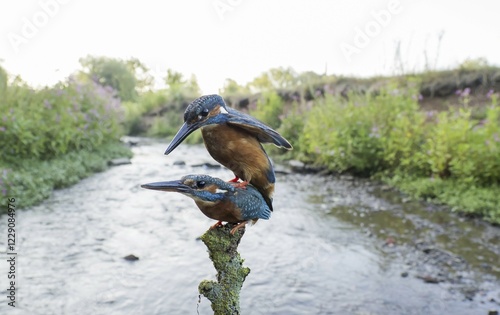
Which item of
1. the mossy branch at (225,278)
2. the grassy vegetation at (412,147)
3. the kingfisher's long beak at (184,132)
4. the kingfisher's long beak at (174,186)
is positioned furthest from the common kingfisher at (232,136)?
the grassy vegetation at (412,147)

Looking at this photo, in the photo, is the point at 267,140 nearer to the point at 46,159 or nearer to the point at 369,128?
the point at 46,159

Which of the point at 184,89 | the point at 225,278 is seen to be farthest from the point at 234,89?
the point at 225,278

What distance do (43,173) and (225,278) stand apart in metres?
7.28

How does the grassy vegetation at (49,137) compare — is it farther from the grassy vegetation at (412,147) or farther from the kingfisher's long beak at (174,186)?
the kingfisher's long beak at (174,186)

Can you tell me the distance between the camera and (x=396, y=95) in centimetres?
994

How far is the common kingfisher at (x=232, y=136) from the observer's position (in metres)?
1.15

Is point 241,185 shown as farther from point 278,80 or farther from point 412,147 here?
point 278,80

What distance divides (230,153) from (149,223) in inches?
215

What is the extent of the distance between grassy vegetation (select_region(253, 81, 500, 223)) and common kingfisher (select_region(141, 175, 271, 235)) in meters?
6.39

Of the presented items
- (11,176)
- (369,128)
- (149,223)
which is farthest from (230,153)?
(369,128)

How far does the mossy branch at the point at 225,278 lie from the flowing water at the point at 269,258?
105 inches

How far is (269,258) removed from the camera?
5.24m

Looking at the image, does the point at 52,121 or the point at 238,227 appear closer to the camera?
the point at 238,227

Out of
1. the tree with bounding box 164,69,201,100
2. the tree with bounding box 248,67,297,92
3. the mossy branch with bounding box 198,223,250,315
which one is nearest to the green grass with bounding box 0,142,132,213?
the mossy branch with bounding box 198,223,250,315
